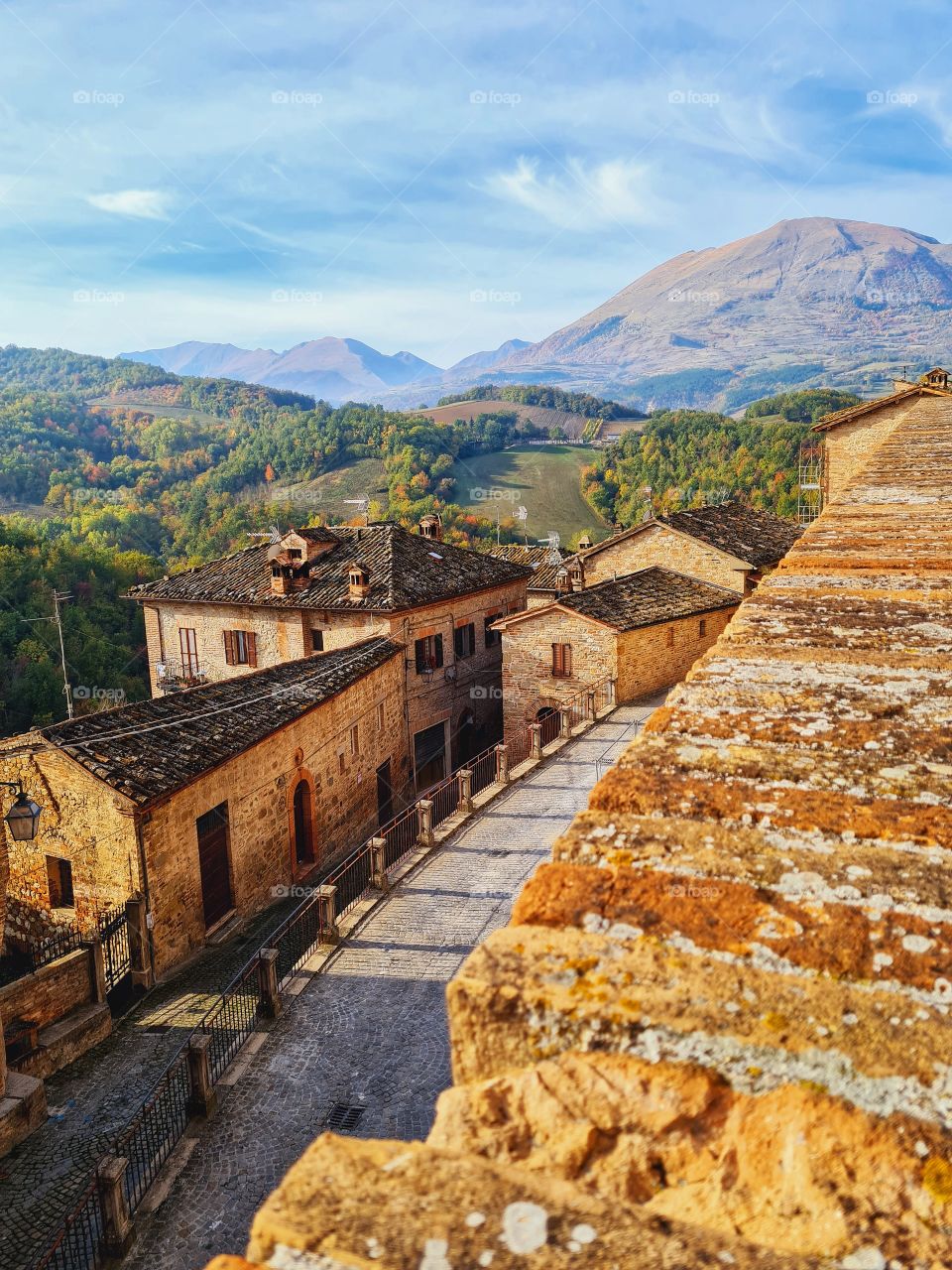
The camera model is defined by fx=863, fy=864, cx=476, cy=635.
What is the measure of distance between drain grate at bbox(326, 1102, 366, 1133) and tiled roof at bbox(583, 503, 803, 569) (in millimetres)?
21680

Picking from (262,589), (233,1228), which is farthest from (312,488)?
(233,1228)

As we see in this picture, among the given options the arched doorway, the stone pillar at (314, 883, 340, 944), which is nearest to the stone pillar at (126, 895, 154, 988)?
the stone pillar at (314, 883, 340, 944)

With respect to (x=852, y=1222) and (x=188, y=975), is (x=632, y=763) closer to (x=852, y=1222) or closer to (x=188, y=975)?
(x=852, y=1222)

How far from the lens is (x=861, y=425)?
89.2 ft

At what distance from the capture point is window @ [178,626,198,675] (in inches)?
1142

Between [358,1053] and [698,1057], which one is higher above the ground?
[698,1057]

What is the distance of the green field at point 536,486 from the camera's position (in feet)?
297

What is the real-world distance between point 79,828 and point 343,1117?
713 centimetres

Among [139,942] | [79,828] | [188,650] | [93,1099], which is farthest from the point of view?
[188,650]

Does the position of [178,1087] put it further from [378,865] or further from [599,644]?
[599,644]

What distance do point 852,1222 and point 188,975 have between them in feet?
47.7

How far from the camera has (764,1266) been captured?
1131 millimetres

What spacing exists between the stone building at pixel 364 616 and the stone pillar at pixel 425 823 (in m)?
9.25

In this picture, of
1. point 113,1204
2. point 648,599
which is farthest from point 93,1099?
point 648,599
